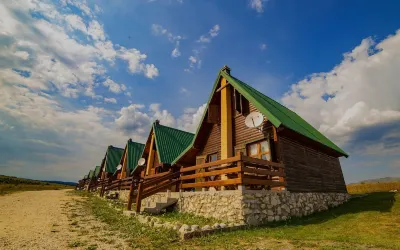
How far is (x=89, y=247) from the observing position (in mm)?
7273

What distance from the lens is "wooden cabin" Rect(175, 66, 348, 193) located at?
12.0m

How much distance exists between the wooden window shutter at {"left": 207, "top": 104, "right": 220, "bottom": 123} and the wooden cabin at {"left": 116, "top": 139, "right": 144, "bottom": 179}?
20872 mm

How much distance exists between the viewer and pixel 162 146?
24797mm

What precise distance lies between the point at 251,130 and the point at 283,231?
22.3 ft

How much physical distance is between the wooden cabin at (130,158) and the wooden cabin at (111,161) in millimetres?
6720

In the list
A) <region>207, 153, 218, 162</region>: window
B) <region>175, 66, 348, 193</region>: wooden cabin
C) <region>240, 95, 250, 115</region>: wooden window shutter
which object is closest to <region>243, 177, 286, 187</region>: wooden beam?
<region>175, 66, 348, 193</region>: wooden cabin

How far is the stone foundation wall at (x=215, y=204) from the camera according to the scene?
1029cm

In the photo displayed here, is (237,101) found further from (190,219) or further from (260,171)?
(190,219)

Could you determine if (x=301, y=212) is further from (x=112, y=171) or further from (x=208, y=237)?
(x=112, y=171)

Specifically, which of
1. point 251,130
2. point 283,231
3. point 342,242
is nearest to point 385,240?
point 342,242

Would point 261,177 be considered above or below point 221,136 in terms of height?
below

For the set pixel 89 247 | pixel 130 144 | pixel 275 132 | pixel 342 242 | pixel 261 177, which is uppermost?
pixel 130 144

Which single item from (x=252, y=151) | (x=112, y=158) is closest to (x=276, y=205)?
(x=252, y=151)

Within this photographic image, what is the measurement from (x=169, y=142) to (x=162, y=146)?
4.58 feet
